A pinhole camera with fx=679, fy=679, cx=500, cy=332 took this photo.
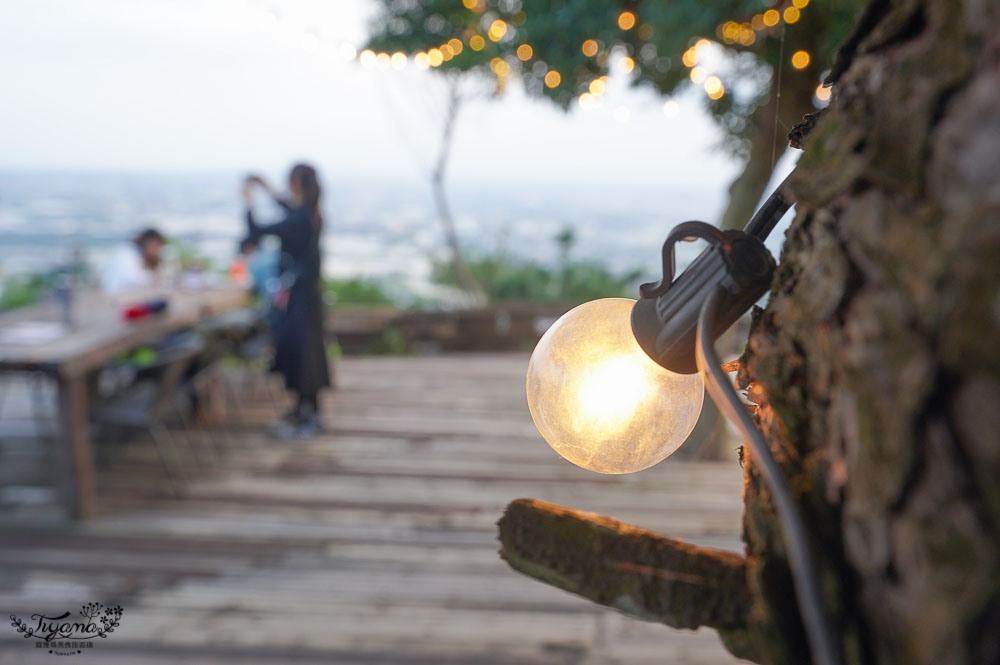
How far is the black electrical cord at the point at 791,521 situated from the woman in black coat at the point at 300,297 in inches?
151

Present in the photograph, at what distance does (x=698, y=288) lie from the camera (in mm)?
495

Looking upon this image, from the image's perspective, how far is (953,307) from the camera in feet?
0.99

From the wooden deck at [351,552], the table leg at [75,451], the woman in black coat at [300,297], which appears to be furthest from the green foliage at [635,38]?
the table leg at [75,451]

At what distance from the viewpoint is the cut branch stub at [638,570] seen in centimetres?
47

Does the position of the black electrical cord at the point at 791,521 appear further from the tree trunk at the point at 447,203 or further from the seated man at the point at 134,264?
the tree trunk at the point at 447,203

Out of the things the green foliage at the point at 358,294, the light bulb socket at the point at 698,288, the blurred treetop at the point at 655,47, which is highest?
the blurred treetop at the point at 655,47

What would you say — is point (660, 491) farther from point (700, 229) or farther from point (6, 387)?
point (6, 387)

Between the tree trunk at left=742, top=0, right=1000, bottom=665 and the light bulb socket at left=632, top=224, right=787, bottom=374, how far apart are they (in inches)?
2.2

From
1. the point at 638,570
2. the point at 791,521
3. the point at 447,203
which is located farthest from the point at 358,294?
the point at 791,521

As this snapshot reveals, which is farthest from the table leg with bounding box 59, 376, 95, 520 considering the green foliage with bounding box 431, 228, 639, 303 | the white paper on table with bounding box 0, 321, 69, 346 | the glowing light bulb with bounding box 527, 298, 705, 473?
the green foliage with bounding box 431, 228, 639, 303

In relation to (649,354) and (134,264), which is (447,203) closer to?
(134,264)

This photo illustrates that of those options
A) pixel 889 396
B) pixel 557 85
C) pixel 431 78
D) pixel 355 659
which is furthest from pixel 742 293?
pixel 431 78

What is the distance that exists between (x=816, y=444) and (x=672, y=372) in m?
0.15

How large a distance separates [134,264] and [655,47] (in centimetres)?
385
